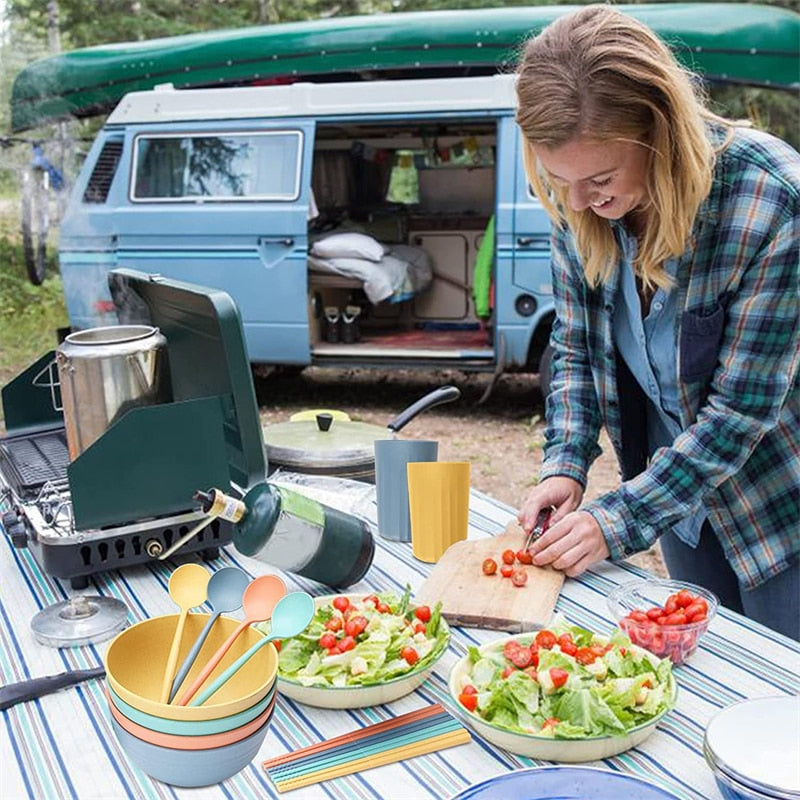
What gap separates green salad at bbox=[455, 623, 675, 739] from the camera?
1115 mm

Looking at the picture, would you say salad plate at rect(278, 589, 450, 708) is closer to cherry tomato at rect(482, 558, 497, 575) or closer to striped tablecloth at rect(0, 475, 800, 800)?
striped tablecloth at rect(0, 475, 800, 800)

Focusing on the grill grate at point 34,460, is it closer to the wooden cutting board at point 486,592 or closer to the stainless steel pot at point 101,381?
the stainless steel pot at point 101,381

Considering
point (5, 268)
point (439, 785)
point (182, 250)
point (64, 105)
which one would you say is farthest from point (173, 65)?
point (439, 785)

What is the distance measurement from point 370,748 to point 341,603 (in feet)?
0.96

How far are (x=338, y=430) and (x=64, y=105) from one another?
280 inches

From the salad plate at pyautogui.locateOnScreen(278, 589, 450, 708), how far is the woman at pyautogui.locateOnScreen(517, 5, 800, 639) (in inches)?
14.5

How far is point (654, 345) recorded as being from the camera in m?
1.75

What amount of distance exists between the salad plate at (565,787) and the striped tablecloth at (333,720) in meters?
0.07

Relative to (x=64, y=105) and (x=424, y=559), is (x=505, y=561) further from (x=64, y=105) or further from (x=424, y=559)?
(x=64, y=105)

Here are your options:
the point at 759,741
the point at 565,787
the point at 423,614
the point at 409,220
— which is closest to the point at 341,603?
the point at 423,614

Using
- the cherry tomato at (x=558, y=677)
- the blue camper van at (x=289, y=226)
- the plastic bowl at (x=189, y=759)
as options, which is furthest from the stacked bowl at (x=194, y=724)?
the blue camper van at (x=289, y=226)

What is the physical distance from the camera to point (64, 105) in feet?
26.7

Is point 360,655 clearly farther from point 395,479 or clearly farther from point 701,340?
point 701,340

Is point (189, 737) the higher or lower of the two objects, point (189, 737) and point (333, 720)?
the higher
